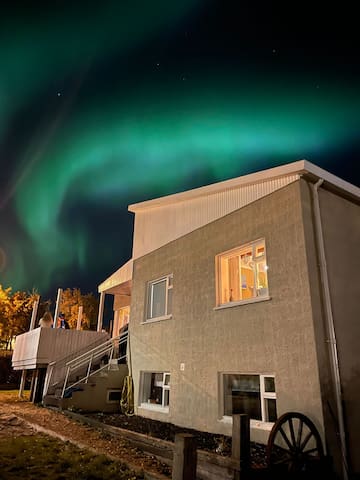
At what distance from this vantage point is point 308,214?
25.6ft

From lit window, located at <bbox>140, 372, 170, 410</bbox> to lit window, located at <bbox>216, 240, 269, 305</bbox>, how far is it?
3.69 meters

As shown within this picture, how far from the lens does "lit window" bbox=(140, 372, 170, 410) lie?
11.0 meters

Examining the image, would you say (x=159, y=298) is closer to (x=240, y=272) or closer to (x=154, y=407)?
(x=154, y=407)

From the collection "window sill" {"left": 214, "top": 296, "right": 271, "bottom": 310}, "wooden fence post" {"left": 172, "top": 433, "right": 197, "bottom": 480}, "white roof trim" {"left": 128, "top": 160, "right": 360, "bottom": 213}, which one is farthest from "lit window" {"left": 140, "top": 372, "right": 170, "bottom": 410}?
"wooden fence post" {"left": 172, "top": 433, "right": 197, "bottom": 480}

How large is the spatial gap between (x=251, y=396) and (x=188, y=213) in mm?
6188

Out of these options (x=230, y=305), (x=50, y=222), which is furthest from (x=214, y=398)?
(x=50, y=222)

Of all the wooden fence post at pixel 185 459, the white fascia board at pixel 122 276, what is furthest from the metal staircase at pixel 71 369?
the wooden fence post at pixel 185 459

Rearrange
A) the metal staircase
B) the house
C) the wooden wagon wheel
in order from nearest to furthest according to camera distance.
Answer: the wooden wagon wheel → the house → the metal staircase

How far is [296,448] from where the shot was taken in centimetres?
604

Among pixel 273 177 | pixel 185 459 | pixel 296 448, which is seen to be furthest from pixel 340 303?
pixel 185 459

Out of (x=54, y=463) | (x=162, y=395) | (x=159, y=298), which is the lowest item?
(x=54, y=463)

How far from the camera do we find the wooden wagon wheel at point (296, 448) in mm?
5578

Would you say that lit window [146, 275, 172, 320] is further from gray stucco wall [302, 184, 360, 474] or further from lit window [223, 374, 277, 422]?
gray stucco wall [302, 184, 360, 474]

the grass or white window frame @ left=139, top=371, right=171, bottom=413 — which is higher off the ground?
white window frame @ left=139, top=371, right=171, bottom=413
